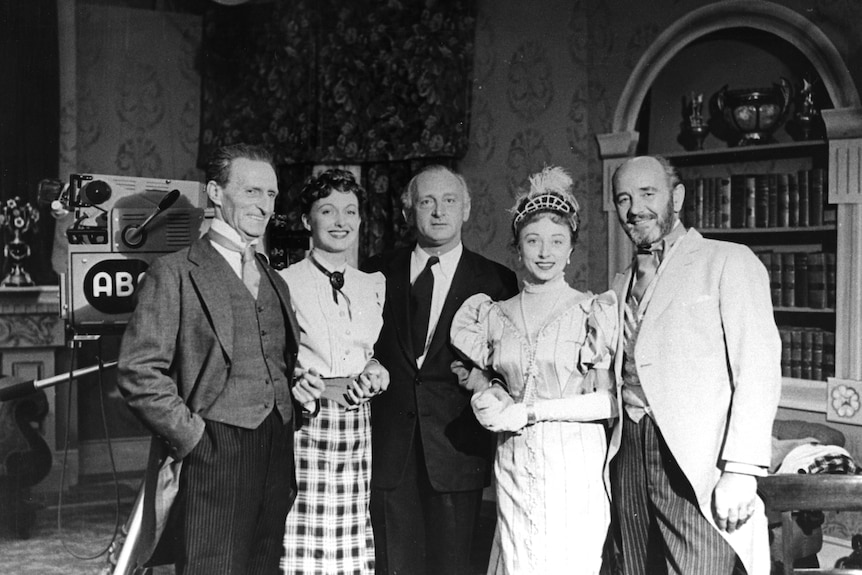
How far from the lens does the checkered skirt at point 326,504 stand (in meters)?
2.46

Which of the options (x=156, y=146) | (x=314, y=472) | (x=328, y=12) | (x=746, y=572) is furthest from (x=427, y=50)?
(x=746, y=572)

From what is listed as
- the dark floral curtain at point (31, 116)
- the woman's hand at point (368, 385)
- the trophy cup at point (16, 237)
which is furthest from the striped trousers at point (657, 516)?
the dark floral curtain at point (31, 116)

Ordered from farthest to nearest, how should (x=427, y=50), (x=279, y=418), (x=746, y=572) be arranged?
(x=427, y=50) < (x=279, y=418) < (x=746, y=572)

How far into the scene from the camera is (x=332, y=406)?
248 centimetres

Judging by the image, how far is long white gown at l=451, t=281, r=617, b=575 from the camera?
2.19m

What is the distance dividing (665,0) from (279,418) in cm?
322

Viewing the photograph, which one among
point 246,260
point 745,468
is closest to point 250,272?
point 246,260

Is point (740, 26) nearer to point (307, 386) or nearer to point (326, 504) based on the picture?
point (307, 386)

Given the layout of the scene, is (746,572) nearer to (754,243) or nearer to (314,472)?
(314,472)

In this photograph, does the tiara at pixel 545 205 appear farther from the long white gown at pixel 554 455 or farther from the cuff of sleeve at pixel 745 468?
the cuff of sleeve at pixel 745 468

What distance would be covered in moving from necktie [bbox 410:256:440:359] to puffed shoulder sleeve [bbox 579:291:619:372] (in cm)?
59

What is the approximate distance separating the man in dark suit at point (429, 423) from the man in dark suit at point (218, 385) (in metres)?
0.43

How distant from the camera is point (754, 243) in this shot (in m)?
4.56

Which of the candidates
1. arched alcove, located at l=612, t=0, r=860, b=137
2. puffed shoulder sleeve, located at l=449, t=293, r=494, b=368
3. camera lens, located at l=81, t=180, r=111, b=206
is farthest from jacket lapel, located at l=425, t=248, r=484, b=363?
arched alcove, located at l=612, t=0, r=860, b=137
